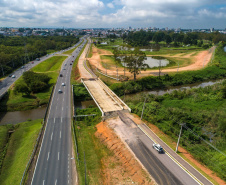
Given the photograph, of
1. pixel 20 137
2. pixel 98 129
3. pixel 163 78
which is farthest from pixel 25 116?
pixel 163 78

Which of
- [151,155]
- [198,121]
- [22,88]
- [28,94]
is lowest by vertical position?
[28,94]

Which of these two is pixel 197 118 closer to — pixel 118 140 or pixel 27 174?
pixel 118 140

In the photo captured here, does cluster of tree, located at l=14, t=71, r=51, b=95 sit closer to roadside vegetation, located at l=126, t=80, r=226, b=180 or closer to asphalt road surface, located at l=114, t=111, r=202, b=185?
roadside vegetation, located at l=126, t=80, r=226, b=180

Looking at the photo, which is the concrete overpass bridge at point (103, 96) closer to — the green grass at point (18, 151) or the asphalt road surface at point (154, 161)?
the asphalt road surface at point (154, 161)

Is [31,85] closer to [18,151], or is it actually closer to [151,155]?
[18,151]

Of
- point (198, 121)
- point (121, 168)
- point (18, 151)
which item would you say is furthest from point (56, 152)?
point (198, 121)
